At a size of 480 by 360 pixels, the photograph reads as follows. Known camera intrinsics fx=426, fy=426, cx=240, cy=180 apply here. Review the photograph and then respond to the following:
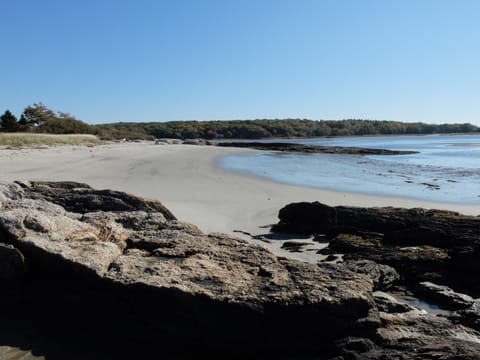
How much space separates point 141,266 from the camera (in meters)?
3.59

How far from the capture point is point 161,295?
3.27 meters

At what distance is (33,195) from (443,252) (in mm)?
5606

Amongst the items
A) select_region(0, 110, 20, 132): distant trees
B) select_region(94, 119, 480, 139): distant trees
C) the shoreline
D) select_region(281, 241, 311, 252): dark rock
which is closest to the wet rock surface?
select_region(281, 241, 311, 252): dark rock

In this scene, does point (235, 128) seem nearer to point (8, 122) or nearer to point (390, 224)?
point (8, 122)

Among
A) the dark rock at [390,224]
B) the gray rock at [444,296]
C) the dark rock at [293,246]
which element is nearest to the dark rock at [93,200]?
the dark rock at [293,246]

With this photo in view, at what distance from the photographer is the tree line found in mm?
55125

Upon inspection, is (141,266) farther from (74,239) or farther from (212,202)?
(212,202)

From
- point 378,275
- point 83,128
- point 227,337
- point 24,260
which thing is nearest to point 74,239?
point 24,260

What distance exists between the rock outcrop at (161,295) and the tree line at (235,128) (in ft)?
165

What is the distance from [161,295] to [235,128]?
114m

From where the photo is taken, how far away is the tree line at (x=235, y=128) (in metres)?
55.1

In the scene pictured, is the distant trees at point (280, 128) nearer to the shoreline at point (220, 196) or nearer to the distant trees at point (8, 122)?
the distant trees at point (8, 122)

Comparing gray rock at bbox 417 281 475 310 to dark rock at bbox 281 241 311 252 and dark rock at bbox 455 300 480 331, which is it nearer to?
dark rock at bbox 455 300 480 331

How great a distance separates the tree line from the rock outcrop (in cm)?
5021
